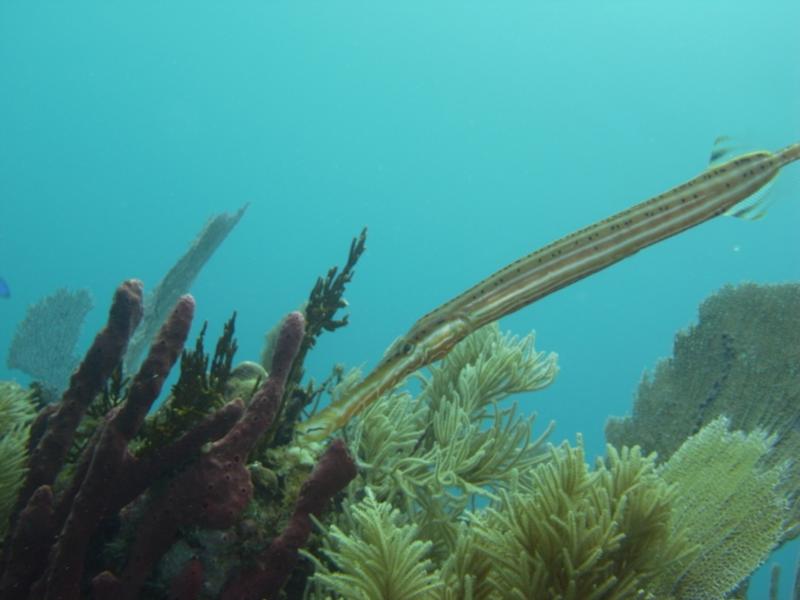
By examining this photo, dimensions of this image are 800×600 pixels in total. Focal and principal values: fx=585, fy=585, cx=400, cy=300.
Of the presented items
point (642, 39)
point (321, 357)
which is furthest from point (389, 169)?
point (642, 39)

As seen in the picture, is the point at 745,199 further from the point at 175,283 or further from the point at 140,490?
the point at 175,283

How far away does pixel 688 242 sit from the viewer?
102 meters

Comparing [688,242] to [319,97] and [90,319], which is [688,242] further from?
[90,319]

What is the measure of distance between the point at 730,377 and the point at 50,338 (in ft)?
44.9

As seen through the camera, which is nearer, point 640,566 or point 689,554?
point 640,566

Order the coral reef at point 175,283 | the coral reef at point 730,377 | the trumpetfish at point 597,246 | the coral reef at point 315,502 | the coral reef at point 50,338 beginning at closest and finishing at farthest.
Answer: the coral reef at point 315,502 → the trumpetfish at point 597,246 → the coral reef at point 730,377 → the coral reef at point 175,283 → the coral reef at point 50,338

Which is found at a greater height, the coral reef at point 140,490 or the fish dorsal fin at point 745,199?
the fish dorsal fin at point 745,199

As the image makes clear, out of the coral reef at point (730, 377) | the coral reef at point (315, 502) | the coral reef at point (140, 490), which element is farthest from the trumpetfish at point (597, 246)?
the coral reef at point (730, 377)

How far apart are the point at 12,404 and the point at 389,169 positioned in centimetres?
13036

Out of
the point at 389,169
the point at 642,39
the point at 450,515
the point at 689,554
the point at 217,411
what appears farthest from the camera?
the point at 389,169

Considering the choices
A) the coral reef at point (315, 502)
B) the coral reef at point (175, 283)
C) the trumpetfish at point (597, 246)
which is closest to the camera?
A: the coral reef at point (315, 502)

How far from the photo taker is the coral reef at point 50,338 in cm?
1320

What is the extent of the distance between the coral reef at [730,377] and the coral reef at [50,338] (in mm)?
12125

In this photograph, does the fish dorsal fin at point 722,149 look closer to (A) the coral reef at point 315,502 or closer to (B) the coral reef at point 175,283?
(A) the coral reef at point 315,502
